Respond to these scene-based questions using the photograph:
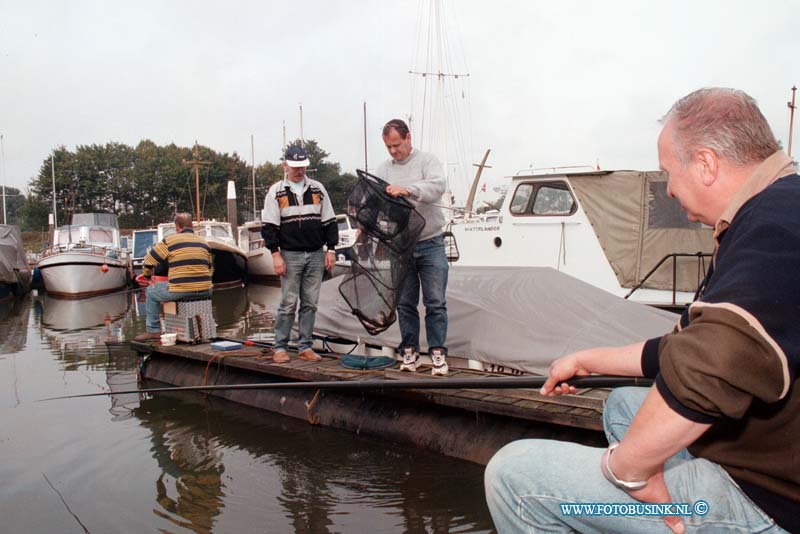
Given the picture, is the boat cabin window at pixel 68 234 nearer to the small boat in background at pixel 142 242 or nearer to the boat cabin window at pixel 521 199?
the small boat in background at pixel 142 242

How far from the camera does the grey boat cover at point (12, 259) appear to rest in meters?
23.1

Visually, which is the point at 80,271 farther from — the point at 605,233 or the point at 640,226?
the point at 640,226

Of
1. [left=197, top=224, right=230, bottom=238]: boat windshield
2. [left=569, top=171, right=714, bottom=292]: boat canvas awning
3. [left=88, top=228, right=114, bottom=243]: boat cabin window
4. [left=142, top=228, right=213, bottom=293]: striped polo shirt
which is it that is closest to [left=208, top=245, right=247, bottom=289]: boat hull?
[left=197, top=224, right=230, bottom=238]: boat windshield

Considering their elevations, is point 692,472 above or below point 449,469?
above

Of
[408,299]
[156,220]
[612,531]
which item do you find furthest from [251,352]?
[156,220]

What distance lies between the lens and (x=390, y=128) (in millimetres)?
5352

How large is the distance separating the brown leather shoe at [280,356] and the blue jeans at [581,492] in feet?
15.8

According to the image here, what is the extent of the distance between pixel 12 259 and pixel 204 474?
2478cm

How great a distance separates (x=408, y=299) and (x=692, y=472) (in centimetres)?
409

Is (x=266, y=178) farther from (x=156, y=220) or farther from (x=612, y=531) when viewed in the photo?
(x=612, y=531)

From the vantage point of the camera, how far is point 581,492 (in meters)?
1.59

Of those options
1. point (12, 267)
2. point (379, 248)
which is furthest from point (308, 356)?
point (12, 267)

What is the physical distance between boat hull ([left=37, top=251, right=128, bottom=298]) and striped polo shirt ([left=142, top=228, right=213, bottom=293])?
681 inches

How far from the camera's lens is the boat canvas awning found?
8.78 m
